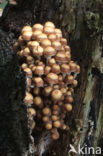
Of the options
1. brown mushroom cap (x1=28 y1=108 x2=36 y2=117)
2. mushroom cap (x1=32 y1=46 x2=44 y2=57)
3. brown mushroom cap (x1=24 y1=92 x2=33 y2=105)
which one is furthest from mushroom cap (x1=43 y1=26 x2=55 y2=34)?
brown mushroom cap (x1=28 y1=108 x2=36 y2=117)

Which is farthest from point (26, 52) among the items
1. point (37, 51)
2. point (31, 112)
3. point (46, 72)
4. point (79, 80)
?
point (79, 80)

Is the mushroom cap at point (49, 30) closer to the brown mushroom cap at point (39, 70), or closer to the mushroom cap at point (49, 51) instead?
the mushroom cap at point (49, 51)

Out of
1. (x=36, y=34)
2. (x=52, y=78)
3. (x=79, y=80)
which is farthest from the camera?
(x=79, y=80)

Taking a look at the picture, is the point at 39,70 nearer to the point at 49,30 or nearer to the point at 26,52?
the point at 26,52

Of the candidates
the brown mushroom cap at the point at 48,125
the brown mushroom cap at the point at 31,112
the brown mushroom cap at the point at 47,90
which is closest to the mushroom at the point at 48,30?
the brown mushroom cap at the point at 47,90

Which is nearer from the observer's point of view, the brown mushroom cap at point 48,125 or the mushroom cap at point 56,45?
the mushroom cap at point 56,45
